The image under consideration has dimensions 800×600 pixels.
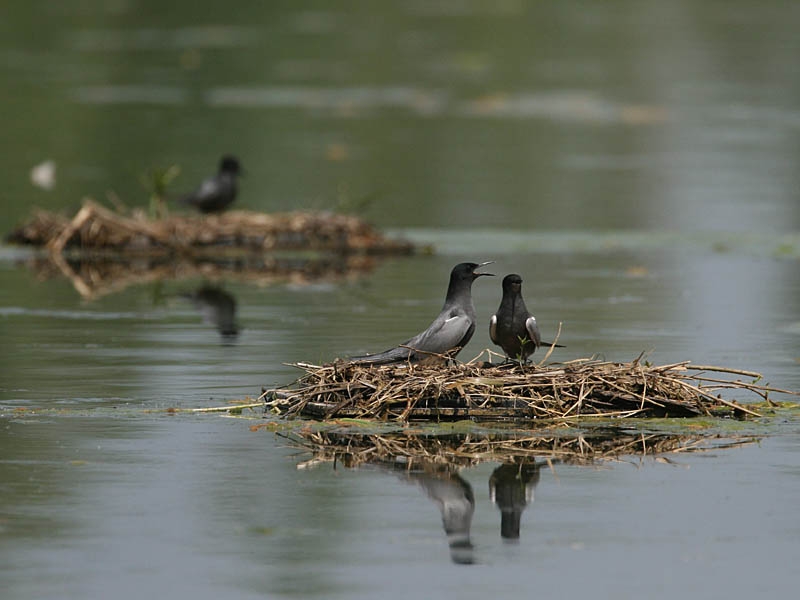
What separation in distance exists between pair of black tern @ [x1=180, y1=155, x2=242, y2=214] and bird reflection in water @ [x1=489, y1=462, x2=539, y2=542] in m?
14.1

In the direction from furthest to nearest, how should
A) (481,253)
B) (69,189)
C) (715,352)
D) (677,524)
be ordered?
(69,189) < (481,253) < (715,352) < (677,524)

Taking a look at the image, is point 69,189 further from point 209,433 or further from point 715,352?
point 209,433

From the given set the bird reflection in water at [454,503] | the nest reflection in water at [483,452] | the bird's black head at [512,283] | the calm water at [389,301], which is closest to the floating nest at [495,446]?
the nest reflection in water at [483,452]

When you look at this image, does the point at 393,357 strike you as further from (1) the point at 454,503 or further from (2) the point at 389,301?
(2) the point at 389,301

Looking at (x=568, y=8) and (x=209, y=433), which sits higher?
(x=568, y=8)

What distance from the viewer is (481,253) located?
78.6 feet

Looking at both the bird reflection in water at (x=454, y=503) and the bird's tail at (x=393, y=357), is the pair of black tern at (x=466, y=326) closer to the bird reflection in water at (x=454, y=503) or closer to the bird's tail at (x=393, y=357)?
the bird's tail at (x=393, y=357)

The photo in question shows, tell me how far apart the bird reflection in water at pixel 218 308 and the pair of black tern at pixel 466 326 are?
178 inches

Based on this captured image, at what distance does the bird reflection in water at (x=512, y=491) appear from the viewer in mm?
9555

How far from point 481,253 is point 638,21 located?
153ft

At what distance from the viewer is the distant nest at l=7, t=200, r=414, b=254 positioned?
24.3 meters

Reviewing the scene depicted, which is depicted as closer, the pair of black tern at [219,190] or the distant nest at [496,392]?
the distant nest at [496,392]

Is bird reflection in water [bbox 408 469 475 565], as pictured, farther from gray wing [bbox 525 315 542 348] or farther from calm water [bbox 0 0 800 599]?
gray wing [bbox 525 315 542 348]

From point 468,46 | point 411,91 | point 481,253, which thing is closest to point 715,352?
point 481,253
